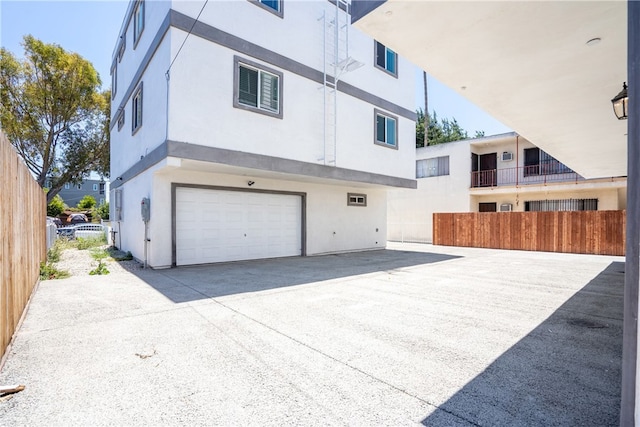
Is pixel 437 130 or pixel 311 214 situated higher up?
pixel 437 130

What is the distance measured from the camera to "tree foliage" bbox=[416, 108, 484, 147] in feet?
106

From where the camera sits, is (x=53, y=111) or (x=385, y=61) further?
(x=53, y=111)

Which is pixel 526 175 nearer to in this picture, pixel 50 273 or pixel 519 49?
pixel 519 49

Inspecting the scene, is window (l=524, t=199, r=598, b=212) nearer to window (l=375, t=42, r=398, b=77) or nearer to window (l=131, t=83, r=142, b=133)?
window (l=375, t=42, r=398, b=77)

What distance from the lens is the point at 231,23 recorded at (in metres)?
8.42

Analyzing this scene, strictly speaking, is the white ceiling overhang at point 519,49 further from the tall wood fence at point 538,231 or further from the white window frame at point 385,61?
the tall wood fence at point 538,231

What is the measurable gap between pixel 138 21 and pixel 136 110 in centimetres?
288

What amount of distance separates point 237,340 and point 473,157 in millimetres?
19615

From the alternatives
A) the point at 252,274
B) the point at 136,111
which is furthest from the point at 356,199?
the point at 136,111

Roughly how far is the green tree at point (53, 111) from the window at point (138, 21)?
11.8 metres

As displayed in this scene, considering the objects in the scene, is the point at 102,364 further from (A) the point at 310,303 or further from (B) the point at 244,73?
(B) the point at 244,73

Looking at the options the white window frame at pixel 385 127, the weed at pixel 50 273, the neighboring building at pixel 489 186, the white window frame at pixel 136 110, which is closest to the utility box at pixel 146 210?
the weed at pixel 50 273

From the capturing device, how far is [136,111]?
10867 millimetres

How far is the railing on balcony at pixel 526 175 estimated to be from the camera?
1759 centimetres
